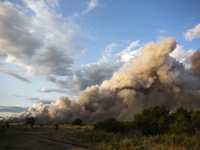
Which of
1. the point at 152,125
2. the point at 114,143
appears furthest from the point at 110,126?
the point at 114,143

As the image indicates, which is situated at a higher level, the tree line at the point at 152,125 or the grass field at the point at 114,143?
the tree line at the point at 152,125

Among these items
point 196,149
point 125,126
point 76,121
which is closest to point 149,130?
point 125,126

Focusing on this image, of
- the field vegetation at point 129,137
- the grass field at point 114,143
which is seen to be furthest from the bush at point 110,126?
the grass field at point 114,143

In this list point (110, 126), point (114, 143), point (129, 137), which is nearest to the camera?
point (114, 143)

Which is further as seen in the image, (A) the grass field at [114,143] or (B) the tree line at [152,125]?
(B) the tree line at [152,125]

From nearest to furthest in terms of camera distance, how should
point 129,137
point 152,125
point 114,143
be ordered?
1. point 114,143
2. point 129,137
3. point 152,125

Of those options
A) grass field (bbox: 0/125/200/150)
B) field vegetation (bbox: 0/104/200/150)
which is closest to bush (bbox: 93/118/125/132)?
field vegetation (bbox: 0/104/200/150)

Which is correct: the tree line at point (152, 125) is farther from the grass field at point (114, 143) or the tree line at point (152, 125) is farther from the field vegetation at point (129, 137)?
the grass field at point (114, 143)

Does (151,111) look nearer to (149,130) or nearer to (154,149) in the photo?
(149,130)

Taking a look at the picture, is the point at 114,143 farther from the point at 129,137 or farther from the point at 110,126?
the point at 110,126

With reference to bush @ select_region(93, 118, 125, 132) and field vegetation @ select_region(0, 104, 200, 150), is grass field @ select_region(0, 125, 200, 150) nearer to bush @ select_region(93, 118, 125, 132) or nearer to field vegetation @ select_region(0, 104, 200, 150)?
field vegetation @ select_region(0, 104, 200, 150)

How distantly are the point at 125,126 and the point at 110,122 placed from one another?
3501mm

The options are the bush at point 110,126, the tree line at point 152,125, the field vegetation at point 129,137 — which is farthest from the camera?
the bush at point 110,126

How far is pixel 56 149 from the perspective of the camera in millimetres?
15328
